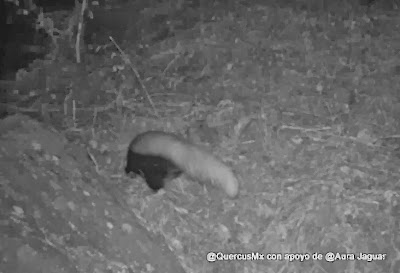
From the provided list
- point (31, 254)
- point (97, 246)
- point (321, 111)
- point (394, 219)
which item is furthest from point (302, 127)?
point (31, 254)

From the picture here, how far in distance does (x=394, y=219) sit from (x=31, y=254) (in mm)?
2637

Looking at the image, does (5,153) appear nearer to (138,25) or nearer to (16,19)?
(16,19)

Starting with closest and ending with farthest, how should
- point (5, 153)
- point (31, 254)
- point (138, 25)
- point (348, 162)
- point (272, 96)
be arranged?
point (31, 254)
point (5, 153)
point (348, 162)
point (272, 96)
point (138, 25)

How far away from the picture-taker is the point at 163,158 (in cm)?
446

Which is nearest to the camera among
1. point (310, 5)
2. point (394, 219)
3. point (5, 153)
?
point (5, 153)

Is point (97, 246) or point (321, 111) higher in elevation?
point (321, 111)

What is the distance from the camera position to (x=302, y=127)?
496cm

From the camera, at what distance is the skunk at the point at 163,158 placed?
14.0ft

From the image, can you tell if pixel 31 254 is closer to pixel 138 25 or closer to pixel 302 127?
pixel 302 127

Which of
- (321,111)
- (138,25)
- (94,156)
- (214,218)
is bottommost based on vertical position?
(214,218)

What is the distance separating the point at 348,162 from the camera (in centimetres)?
460

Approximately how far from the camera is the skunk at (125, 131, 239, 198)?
14.0 feet

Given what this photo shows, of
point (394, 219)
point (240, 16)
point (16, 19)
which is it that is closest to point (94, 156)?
point (16, 19)

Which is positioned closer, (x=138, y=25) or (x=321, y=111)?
(x=321, y=111)
